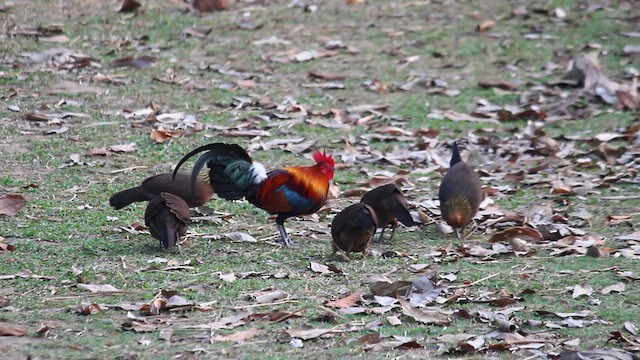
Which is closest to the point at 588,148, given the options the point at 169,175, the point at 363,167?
the point at 363,167

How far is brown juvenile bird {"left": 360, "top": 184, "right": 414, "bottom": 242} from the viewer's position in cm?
697

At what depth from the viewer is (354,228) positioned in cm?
661

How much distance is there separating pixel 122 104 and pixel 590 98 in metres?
4.75

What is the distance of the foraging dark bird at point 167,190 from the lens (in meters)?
7.11

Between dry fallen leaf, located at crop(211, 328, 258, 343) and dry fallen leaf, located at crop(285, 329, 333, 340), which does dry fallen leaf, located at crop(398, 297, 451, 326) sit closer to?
dry fallen leaf, located at crop(285, 329, 333, 340)

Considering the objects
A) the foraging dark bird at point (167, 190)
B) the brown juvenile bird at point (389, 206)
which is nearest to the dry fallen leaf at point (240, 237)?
the foraging dark bird at point (167, 190)

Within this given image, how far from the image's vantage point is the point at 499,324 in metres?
5.45

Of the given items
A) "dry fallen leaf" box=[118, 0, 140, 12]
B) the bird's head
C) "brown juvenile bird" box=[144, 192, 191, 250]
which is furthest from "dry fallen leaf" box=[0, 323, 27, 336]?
"dry fallen leaf" box=[118, 0, 140, 12]

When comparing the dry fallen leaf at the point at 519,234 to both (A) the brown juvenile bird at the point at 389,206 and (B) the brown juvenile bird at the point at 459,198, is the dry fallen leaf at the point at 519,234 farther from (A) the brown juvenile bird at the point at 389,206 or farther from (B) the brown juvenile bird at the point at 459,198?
(A) the brown juvenile bird at the point at 389,206

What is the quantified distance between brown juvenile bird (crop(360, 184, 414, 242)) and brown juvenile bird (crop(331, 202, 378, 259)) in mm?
274

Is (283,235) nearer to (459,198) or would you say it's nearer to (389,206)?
(389,206)

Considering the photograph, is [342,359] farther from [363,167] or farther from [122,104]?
[122,104]

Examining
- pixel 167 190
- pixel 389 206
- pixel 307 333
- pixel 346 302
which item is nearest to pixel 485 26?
pixel 389 206

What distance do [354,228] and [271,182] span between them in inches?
33.4
